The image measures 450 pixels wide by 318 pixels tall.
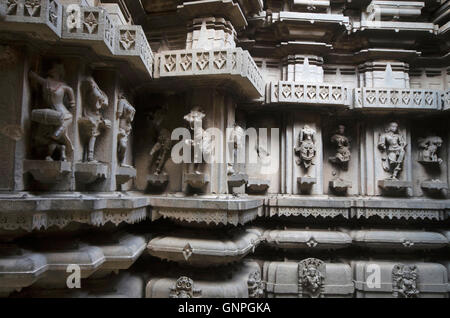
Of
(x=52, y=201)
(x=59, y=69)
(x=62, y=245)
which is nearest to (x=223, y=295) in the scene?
(x=62, y=245)

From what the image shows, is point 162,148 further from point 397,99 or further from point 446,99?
point 446,99

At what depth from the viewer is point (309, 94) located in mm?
6633

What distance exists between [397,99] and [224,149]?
3.72 meters

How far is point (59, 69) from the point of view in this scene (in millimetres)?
4355

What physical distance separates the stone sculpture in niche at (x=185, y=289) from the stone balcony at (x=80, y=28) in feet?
10.5

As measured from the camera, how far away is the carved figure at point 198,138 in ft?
17.8

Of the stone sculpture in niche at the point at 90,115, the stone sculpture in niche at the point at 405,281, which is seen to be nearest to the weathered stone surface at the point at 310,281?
the stone sculpture in niche at the point at 405,281

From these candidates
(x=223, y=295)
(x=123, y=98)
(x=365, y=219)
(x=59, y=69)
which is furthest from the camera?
(x=365, y=219)

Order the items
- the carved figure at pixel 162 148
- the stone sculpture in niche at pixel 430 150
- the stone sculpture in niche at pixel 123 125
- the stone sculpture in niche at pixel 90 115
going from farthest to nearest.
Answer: the stone sculpture in niche at pixel 430 150 < the carved figure at pixel 162 148 < the stone sculpture in niche at pixel 123 125 < the stone sculpture in niche at pixel 90 115

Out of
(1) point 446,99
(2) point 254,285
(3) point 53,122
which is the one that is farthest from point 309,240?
(3) point 53,122

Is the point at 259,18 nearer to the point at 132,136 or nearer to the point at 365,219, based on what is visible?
the point at 132,136

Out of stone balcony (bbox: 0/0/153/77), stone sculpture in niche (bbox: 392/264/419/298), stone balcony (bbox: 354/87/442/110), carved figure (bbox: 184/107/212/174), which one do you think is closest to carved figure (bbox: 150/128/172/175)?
carved figure (bbox: 184/107/212/174)

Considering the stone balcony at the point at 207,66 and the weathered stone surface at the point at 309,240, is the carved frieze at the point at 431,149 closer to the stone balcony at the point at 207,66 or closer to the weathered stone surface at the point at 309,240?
the weathered stone surface at the point at 309,240

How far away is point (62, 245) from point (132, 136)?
8.30 ft
